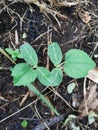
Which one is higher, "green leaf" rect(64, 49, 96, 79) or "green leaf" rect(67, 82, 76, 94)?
"green leaf" rect(64, 49, 96, 79)

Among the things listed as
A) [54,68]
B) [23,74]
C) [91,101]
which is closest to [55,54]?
[54,68]

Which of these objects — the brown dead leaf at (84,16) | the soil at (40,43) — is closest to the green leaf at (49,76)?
the soil at (40,43)

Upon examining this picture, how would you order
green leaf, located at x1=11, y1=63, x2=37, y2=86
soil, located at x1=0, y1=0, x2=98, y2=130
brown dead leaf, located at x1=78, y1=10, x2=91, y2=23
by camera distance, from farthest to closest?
brown dead leaf, located at x1=78, y1=10, x2=91, y2=23 < soil, located at x1=0, y1=0, x2=98, y2=130 < green leaf, located at x1=11, y1=63, x2=37, y2=86

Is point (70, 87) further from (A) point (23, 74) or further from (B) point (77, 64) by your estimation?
(A) point (23, 74)

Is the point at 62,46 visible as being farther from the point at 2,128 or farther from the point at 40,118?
the point at 2,128

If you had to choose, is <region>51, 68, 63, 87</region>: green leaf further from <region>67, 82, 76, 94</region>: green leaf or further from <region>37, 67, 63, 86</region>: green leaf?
<region>67, 82, 76, 94</region>: green leaf

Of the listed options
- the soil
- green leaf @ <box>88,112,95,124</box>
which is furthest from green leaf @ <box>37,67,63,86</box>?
green leaf @ <box>88,112,95,124</box>

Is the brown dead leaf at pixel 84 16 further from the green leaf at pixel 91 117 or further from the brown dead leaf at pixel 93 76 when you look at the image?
the green leaf at pixel 91 117
